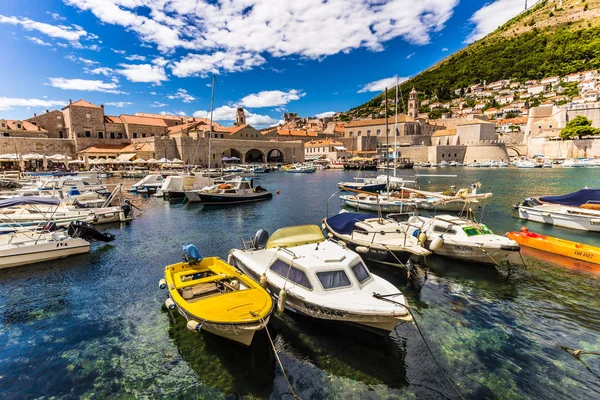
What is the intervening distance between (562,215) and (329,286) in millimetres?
17807

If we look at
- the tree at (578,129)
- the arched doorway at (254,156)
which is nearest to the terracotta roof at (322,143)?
the arched doorway at (254,156)

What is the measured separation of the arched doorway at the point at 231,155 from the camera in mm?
70344

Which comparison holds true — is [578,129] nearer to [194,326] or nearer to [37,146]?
[194,326]

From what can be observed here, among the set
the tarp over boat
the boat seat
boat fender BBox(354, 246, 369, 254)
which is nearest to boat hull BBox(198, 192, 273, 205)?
boat fender BBox(354, 246, 369, 254)

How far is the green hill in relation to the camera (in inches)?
4604

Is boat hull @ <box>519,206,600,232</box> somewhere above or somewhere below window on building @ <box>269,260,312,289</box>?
below

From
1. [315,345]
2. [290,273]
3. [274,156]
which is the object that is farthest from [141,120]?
[315,345]

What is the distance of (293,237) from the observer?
32.6 feet

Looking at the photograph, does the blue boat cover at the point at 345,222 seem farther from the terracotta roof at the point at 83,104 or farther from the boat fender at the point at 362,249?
the terracotta roof at the point at 83,104

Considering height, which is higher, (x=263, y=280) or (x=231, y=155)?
(x=231, y=155)

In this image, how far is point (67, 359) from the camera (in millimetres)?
6836

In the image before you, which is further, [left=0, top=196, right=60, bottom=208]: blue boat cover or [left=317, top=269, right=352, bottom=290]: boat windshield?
[left=0, top=196, right=60, bottom=208]: blue boat cover

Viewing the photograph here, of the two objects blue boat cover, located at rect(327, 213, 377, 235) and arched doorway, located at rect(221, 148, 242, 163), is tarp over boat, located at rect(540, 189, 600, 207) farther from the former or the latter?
arched doorway, located at rect(221, 148, 242, 163)

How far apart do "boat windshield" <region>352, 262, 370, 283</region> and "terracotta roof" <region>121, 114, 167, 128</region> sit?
231 ft
